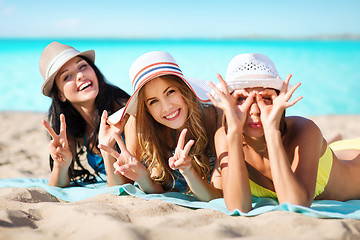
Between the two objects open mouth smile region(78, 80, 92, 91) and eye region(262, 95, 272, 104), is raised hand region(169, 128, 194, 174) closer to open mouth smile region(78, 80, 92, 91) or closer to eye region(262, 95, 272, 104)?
eye region(262, 95, 272, 104)

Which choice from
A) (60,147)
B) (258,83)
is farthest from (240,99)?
(60,147)

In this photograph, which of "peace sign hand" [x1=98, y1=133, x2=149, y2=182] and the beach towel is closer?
the beach towel

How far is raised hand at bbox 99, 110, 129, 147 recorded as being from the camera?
10.6ft

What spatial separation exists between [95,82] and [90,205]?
170 cm

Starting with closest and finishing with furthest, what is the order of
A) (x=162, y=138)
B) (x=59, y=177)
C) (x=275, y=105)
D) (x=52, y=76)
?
(x=275, y=105), (x=162, y=138), (x=59, y=177), (x=52, y=76)

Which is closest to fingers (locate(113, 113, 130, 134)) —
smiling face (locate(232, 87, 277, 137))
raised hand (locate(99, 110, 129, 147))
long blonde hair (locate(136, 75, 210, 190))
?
raised hand (locate(99, 110, 129, 147))

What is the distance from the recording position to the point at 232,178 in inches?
100

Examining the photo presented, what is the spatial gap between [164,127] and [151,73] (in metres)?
0.71

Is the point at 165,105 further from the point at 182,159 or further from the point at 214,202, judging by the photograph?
the point at 214,202

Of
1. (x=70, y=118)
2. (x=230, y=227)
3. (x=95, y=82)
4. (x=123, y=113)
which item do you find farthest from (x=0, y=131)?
(x=230, y=227)

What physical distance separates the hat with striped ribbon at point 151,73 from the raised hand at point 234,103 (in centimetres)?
39

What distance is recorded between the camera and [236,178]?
2.54m

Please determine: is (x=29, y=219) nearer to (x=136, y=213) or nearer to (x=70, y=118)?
(x=136, y=213)

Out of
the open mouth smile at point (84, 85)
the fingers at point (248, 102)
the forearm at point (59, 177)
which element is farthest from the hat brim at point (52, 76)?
the fingers at point (248, 102)
